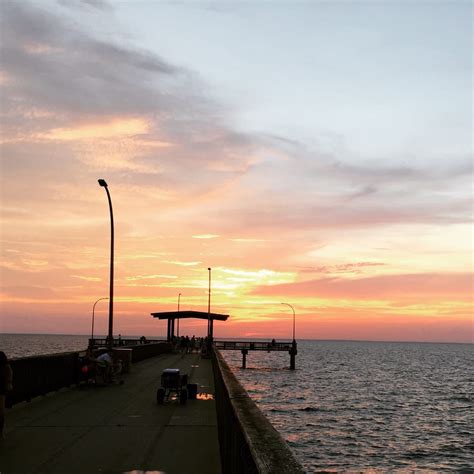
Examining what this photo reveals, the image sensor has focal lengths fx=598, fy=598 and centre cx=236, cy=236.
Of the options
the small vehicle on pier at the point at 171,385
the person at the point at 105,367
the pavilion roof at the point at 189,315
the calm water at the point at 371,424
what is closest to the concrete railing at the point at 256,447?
the small vehicle on pier at the point at 171,385

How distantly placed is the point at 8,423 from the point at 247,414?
8163mm

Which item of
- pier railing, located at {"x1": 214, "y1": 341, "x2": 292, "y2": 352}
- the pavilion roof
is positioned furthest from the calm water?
pier railing, located at {"x1": 214, "y1": 341, "x2": 292, "y2": 352}

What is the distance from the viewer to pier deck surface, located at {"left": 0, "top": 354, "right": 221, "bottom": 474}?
9789mm

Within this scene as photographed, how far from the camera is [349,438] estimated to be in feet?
115

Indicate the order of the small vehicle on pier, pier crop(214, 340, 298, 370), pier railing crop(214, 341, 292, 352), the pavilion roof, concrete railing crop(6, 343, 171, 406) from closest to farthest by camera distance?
concrete railing crop(6, 343, 171, 406) → the small vehicle on pier → the pavilion roof → pier railing crop(214, 341, 292, 352) → pier crop(214, 340, 298, 370)

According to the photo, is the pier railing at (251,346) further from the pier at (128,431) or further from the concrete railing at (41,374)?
the pier at (128,431)

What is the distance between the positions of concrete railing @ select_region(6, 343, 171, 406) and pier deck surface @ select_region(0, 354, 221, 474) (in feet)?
1.12

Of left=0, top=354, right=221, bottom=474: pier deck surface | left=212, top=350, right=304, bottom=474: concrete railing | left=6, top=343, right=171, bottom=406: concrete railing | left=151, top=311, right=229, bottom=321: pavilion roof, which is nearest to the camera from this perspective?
left=212, top=350, right=304, bottom=474: concrete railing

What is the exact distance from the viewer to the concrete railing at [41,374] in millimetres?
16094

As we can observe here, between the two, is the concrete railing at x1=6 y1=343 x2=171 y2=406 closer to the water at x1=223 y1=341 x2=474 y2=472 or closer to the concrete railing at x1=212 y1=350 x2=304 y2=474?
the concrete railing at x1=212 y1=350 x2=304 y2=474

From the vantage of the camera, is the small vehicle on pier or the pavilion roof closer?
the small vehicle on pier

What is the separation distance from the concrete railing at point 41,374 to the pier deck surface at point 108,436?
0.34 metres

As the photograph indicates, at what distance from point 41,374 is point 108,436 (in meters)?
6.96

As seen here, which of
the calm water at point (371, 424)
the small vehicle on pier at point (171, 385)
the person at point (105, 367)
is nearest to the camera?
the small vehicle on pier at point (171, 385)
